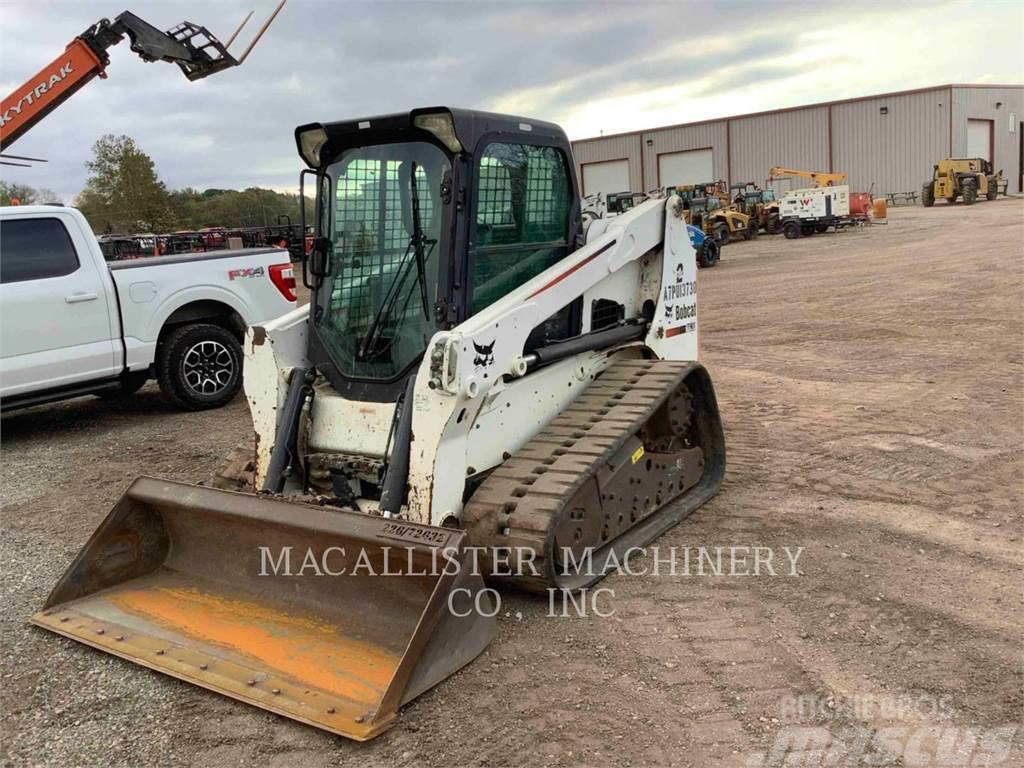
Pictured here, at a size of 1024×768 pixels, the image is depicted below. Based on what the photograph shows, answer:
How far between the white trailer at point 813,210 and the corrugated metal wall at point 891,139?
17.8 metres

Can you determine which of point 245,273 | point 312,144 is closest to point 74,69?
point 245,273

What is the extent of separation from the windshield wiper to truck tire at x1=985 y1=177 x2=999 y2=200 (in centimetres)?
4022

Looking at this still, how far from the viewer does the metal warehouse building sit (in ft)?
144

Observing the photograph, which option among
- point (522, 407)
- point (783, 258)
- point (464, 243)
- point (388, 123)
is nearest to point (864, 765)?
point (522, 407)

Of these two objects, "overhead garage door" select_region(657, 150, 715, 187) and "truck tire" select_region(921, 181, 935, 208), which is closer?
"truck tire" select_region(921, 181, 935, 208)

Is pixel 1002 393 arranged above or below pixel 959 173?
below

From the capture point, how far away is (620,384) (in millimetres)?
5152

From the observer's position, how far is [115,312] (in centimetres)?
793

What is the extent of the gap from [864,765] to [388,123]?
3.50 metres

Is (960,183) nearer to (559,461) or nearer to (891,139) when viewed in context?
(891,139)

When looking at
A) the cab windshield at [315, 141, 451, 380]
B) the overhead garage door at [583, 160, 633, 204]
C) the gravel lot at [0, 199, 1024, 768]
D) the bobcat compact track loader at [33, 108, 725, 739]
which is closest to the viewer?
the gravel lot at [0, 199, 1024, 768]

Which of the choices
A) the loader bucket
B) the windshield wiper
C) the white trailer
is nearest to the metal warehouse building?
the white trailer

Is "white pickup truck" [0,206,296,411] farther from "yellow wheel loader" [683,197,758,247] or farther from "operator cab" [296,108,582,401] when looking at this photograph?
"yellow wheel loader" [683,197,758,247]

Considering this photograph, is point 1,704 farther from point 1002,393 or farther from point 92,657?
point 1002,393
